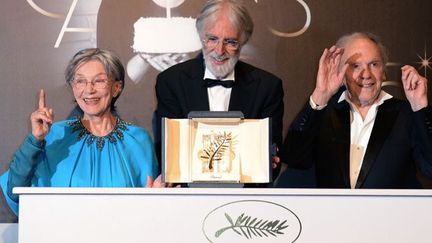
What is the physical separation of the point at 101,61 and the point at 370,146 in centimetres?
137

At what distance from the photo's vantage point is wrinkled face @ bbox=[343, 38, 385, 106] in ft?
12.0

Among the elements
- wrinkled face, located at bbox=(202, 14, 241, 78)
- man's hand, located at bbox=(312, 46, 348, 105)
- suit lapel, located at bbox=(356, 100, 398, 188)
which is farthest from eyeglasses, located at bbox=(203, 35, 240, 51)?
suit lapel, located at bbox=(356, 100, 398, 188)

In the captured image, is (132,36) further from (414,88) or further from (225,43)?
(414,88)

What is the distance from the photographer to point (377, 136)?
3.61 meters

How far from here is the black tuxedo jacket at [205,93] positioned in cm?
362

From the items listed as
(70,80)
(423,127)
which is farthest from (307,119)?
(70,80)

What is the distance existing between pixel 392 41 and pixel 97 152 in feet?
5.44

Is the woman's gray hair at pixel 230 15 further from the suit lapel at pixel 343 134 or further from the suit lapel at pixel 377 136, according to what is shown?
the suit lapel at pixel 377 136

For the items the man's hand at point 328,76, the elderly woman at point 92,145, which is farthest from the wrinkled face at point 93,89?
the man's hand at point 328,76

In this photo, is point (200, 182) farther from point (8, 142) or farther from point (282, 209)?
point (8, 142)

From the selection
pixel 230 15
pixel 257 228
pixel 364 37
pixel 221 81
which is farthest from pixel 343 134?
pixel 257 228

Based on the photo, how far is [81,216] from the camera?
2697 mm

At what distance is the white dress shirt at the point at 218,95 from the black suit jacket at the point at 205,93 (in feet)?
0.10

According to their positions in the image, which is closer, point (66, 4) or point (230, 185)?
point (230, 185)
